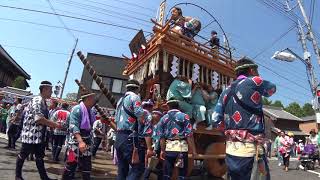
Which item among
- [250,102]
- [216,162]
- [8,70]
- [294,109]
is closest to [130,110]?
[250,102]

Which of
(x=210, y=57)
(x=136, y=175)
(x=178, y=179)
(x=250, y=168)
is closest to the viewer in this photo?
(x=250, y=168)

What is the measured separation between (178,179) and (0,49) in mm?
25843

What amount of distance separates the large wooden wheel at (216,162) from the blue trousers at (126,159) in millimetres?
4149

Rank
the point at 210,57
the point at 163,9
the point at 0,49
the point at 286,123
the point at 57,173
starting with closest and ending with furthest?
the point at 57,173 → the point at 210,57 → the point at 163,9 → the point at 0,49 → the point at 286,123

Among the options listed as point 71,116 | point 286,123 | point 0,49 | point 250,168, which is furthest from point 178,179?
point 286,123

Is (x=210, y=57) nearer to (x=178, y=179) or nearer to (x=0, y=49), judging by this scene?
(x=178, y=179)

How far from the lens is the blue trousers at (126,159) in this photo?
17.7 ft

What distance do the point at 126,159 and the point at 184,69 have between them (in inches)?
163

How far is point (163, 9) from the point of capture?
34.4 ft

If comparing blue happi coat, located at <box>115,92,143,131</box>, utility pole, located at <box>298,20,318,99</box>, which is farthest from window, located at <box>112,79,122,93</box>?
blue happi coat, located at <box>115,92,143,131</box>

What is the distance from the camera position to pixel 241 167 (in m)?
4.09

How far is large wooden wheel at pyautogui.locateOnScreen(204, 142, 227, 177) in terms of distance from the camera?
30.8 ft

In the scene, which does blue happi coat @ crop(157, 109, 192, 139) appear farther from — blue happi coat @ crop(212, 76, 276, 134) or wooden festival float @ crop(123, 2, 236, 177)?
blue happi coat @ crop(212, 76, 276, 134)

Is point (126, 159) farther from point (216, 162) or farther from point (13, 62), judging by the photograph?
point (13, 62)
